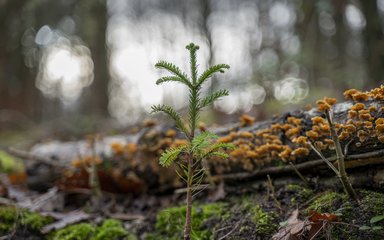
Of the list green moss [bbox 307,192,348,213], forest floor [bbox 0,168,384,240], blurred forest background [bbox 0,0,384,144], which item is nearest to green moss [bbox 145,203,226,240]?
forest floor [bbox 0,168,384,240]

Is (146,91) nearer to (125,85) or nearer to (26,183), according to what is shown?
(125,85)

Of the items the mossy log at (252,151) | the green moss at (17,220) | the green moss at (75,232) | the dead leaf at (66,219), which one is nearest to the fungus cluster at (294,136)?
the mossy log at (252,151)

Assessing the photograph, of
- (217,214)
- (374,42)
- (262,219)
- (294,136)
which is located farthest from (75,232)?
(374,42)

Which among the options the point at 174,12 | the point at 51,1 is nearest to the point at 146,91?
the point at 174,12

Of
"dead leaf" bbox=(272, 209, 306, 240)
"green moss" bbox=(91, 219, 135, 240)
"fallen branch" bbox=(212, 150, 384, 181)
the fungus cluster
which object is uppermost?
the fungus cluster

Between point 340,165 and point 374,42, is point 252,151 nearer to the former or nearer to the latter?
point 340,165

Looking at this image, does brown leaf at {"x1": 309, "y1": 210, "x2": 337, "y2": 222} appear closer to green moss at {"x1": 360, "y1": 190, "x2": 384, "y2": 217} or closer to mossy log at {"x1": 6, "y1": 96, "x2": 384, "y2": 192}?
green moss at {"x1": 360, "y1": 190, "x2": 384, "y2": 217}

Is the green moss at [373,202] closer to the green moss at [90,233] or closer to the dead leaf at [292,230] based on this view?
the dead leaf at [292,230]
